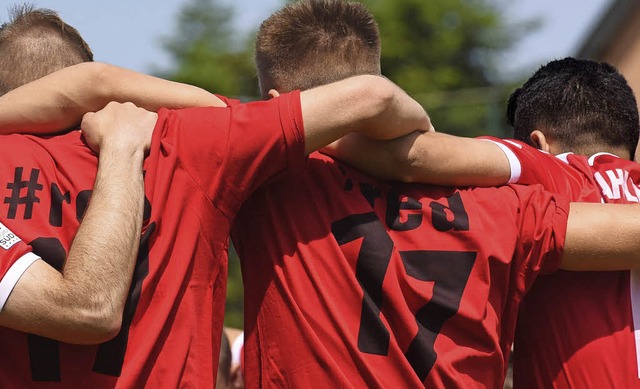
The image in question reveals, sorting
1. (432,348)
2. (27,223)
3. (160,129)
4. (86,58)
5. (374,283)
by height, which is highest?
(86,58)

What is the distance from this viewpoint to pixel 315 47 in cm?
335

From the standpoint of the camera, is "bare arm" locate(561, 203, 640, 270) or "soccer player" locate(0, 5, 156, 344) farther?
"bare arm" locate(561, 203, 640, 270)

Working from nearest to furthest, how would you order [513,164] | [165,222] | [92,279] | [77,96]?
1. [92,279]
2. [165,222]
3. [77,96]
4. [513,164]

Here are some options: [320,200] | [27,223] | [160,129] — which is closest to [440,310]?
[320,200]

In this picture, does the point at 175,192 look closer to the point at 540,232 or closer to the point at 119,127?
the point at 119,127

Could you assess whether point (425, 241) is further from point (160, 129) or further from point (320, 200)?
point (160, 129)

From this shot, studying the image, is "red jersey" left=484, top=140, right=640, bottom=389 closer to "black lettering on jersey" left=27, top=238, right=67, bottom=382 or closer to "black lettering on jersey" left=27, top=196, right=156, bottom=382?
"black lettering on jersey" left=27, top=196, right=156, bottom=382

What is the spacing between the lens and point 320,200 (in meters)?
3.18

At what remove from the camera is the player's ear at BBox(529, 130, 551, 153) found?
374 cm

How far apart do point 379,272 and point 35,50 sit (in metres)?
1.35

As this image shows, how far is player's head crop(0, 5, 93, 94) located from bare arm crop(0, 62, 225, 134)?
279 millimetres

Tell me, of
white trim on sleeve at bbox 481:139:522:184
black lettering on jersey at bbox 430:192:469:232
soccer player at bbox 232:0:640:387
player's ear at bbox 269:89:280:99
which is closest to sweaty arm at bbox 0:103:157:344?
soccer player at bbox 232:0:640:387

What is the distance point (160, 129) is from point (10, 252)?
22.5 inches

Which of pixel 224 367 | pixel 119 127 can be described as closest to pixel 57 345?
pixel 119 127
